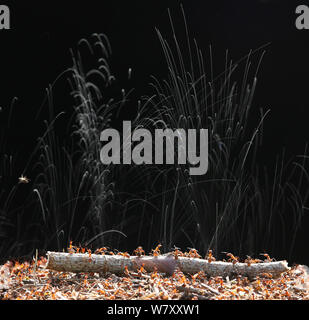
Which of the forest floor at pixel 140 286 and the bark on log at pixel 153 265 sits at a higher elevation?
the bark on log at pixel 153 265

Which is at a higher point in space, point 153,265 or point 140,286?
point 153,265

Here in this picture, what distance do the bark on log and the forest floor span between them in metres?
0.08

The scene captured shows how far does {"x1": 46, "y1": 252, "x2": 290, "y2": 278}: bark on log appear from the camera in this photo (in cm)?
506

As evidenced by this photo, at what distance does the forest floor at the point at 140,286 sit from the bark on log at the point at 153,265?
3.1 inches

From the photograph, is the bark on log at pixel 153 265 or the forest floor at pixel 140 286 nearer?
the forest floor at pixel 140 286

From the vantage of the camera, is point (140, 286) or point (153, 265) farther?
point (153, 265)

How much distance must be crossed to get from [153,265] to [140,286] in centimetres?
45

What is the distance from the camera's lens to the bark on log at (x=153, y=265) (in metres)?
5.06

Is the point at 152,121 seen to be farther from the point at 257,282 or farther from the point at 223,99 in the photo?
the point at 257,282

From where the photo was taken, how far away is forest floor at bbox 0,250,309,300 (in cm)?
439

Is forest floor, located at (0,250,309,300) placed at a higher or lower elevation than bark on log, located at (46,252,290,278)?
lower

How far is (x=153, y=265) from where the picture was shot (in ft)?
16.9

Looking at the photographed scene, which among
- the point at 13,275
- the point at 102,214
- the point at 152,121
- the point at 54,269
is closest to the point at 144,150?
the point at 152,121

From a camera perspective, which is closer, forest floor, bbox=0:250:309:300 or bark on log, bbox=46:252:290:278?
forest floor, bbox=0:250:309:300
